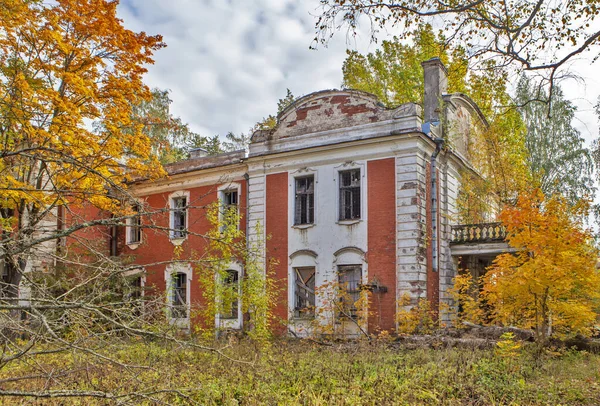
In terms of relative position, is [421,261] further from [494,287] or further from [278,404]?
[278,404]

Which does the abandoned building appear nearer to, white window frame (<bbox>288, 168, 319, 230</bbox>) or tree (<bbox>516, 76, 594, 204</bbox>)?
white window frame (<bbox>288, 168, 319, 230</bbox>)

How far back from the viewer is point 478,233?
63.0 ft

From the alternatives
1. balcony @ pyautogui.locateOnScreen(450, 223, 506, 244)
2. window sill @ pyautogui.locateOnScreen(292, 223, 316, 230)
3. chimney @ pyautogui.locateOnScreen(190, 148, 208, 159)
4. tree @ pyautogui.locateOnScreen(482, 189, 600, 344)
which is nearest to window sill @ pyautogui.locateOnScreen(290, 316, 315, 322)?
window sill @ pyautogui.locateOnScreen(292, 223, 316, 230)

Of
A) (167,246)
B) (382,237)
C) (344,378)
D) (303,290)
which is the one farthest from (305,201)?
Result: (344,378)

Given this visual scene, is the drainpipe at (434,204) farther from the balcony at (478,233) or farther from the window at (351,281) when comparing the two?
the window at (351,281)

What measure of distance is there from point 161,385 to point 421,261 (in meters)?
10.0

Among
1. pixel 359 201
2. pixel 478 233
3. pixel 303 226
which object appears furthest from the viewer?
pixel 303 226

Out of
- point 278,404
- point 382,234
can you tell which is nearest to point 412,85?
point 382,234

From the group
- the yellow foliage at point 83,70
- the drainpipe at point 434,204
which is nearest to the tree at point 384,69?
the drainpipe at point 434,204

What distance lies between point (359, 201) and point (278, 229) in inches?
120

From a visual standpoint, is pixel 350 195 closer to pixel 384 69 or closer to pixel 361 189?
pixel 361 189

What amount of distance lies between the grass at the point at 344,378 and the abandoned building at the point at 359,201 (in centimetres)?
486

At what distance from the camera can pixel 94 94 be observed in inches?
595

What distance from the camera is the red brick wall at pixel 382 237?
17.5m
